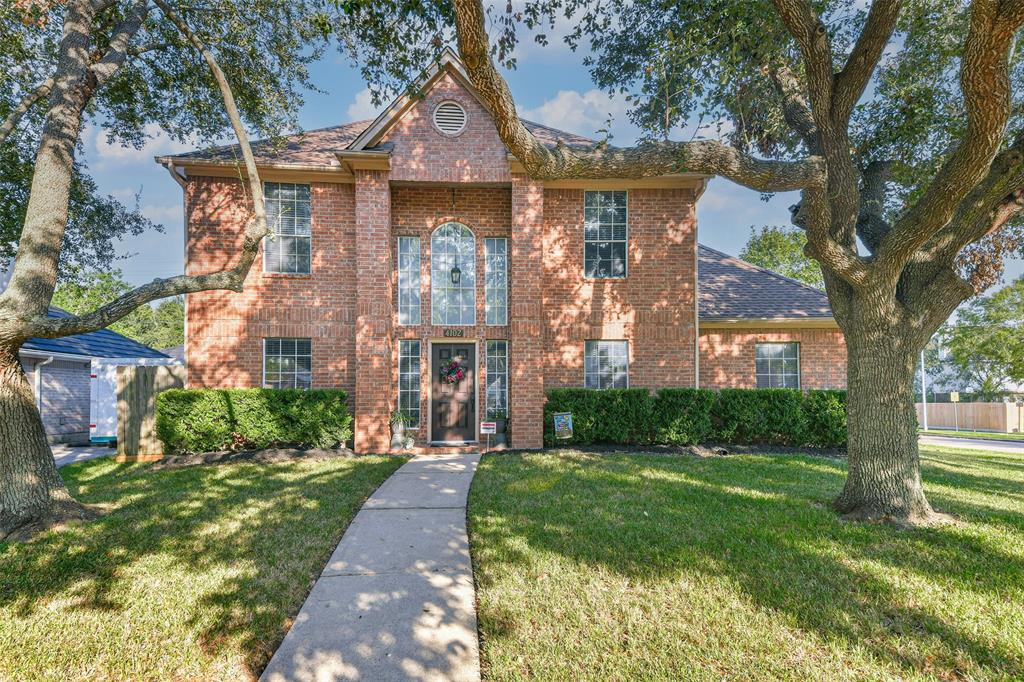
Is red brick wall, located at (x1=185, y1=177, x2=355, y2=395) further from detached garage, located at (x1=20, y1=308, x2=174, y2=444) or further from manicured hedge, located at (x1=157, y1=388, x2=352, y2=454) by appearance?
detached garage, located at (x1=20, y1=308, x2=174, y2=444)

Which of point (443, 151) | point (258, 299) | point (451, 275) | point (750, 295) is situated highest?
point (443, 151)

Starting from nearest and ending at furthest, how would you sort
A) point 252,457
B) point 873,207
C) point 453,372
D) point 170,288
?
point 170,288 < point 873,207 < point 252,457 < point 453,372

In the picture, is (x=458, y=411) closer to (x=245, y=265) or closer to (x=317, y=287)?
(x=317, y=287)

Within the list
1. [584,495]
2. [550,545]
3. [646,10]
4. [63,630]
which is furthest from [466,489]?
[646,10]

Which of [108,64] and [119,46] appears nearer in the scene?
[108,64]

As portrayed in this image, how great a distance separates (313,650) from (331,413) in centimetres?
695

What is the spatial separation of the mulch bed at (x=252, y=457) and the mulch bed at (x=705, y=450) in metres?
3.61

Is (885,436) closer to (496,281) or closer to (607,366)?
(607,366)

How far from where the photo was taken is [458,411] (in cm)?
1057

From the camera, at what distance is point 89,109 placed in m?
Answer: 9.34

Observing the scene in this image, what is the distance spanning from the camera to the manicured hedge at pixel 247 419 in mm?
8914

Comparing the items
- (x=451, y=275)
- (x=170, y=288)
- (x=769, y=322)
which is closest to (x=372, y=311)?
(x=451, y=275)

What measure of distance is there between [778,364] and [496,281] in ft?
25.4

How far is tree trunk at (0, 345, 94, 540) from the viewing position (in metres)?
4.89
